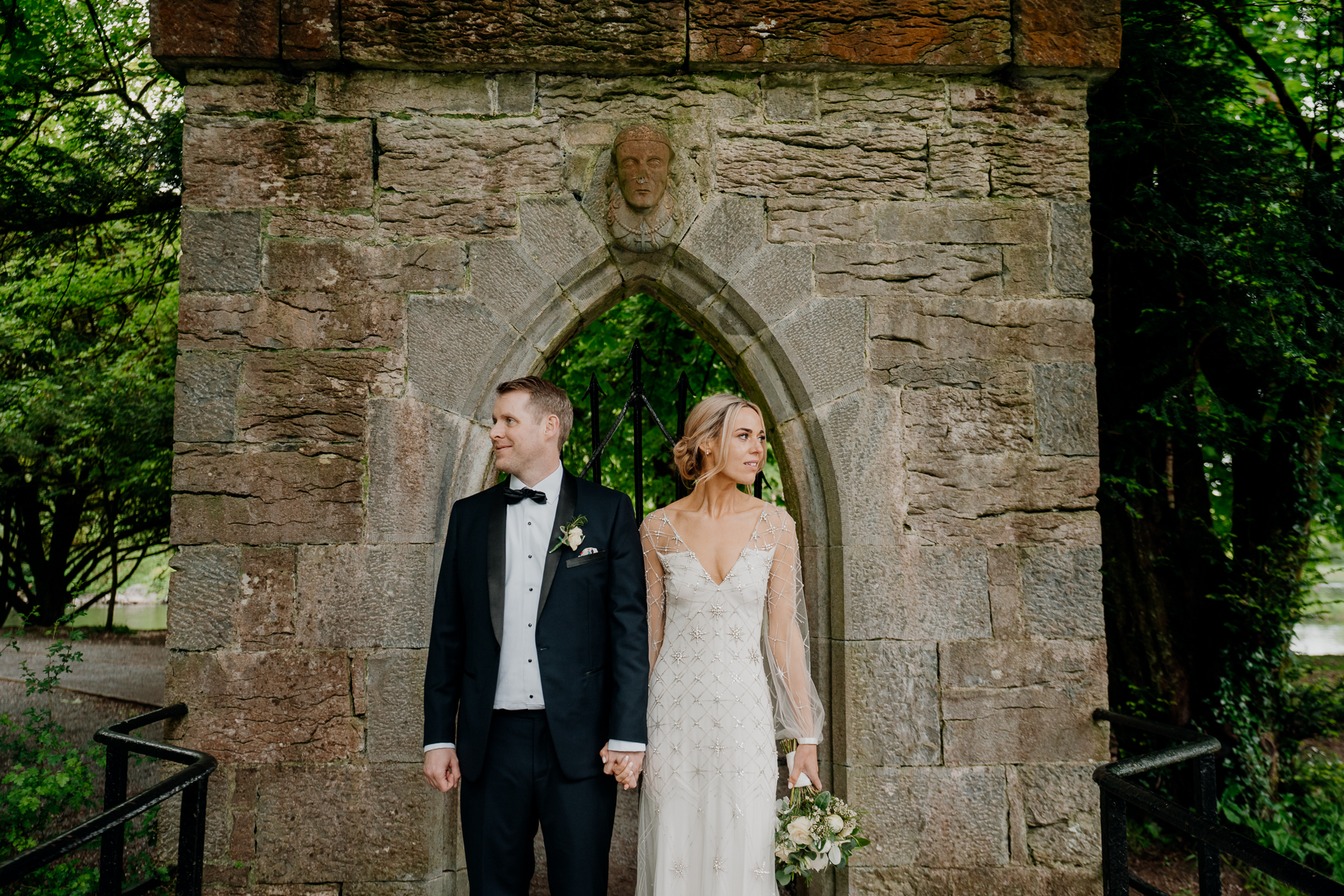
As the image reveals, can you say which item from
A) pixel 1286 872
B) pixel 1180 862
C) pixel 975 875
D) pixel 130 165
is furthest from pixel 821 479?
pixel 130 165

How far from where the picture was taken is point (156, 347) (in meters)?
7.06

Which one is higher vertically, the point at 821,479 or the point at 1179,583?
the point at 821,479

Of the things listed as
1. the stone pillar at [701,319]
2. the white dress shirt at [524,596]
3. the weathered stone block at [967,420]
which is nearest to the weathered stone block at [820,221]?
the stone pillar at [701,319]

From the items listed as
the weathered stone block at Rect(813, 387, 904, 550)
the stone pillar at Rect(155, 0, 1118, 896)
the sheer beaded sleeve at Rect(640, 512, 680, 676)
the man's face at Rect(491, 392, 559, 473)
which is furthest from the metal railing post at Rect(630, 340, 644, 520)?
the man's face at Rect(491, 392, 559, 473)

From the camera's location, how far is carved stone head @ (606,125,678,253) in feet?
9.64

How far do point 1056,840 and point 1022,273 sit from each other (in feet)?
6.75

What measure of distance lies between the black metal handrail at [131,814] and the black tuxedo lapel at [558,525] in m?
0.94

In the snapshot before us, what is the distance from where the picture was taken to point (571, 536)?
7.18ft

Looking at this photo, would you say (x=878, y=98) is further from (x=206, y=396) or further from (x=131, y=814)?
(x=131, y=814)

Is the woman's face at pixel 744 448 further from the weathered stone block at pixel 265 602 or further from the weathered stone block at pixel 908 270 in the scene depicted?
the weathered stone block at pixel 265 602

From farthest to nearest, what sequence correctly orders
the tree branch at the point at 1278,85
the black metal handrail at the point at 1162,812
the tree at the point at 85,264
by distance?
the tree at the point at 85,264, the tree branch at the point at 1278,85, the black metal handrail at the point at 1162,812

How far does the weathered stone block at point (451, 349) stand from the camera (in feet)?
9.58

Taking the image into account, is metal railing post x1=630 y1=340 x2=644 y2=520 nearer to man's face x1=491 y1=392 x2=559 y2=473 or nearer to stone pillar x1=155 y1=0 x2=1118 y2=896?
stone pillar x1=155 y1=0 x2=1118 y2=896

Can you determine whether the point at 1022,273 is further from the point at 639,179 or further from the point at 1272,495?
the point at 1272,495
